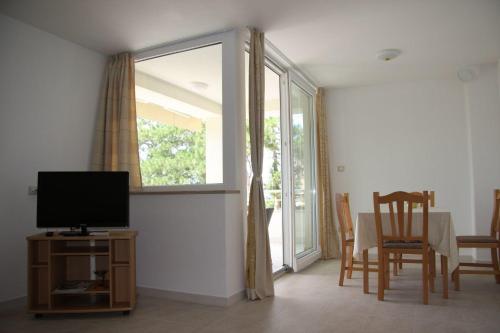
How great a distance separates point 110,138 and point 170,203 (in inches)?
45.8

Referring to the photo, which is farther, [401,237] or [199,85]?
[199,85]

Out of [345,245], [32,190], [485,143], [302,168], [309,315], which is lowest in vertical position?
[309,315]

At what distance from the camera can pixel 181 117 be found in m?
4.53

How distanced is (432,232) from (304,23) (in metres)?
2.32

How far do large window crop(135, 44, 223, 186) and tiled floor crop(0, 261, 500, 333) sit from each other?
50.2 inches

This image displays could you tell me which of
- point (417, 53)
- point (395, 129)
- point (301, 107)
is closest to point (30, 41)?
point (301, 107)

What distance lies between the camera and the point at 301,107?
19.1 feet

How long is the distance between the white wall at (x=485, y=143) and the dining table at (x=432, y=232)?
80.3 inches

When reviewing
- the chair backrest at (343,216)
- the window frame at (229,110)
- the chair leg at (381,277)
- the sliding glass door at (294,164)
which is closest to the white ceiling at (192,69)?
the window frame at (229,110)

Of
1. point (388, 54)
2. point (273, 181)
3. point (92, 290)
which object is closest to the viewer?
point (92, 290)

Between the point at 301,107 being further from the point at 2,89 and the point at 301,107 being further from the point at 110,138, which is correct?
the point at 2,89

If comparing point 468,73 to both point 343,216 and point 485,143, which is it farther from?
point 343,216

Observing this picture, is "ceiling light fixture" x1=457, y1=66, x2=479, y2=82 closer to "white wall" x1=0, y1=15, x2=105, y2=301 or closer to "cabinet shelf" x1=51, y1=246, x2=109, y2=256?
"white wall" x1=0, y1=15, x2=105, y2=301

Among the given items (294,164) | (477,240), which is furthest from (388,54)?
(477,240)
